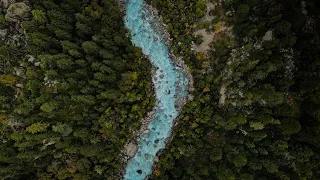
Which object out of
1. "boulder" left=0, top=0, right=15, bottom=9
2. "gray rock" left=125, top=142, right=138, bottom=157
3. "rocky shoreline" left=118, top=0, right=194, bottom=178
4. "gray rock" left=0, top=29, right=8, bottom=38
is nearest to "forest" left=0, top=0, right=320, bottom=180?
"boulder" left=0, top=0, right=15, bottom=9

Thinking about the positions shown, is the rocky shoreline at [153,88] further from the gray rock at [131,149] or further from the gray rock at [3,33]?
the gray rock at [3,33]

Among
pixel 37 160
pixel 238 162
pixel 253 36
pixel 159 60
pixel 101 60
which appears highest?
pixel 253 36

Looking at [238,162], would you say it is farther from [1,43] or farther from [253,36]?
[1,43]

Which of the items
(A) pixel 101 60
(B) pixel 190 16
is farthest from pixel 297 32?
(A) pixel 101 60

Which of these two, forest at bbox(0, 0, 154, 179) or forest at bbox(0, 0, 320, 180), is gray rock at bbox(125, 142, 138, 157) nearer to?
forest at bbox(0, 0, 320, 180)

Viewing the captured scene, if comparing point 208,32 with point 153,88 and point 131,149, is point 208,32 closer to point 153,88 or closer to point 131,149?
point 153,88

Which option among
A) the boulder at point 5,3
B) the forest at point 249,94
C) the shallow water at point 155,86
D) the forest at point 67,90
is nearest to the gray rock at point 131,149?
the shallow water at point 155,86
